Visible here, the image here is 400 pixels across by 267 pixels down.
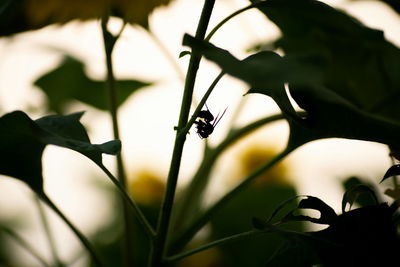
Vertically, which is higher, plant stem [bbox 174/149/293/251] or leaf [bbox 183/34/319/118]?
leaf [bbox 183/34/319/118]

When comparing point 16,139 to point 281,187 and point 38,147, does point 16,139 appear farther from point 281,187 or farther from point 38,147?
point 281,187

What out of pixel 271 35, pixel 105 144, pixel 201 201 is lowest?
pixel 201 201

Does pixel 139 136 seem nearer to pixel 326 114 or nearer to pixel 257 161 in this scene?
pixel 257 161

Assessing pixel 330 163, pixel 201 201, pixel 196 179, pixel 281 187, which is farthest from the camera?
pixel 330 163

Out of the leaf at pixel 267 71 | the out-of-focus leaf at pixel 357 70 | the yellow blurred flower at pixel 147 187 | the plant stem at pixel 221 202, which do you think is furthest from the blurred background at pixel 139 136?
the leaf at pixel 267 71

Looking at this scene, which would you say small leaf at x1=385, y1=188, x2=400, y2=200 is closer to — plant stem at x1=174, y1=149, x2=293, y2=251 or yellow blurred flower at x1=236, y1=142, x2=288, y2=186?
plant stem at x1=174, y1=149, x2=293, y2=251

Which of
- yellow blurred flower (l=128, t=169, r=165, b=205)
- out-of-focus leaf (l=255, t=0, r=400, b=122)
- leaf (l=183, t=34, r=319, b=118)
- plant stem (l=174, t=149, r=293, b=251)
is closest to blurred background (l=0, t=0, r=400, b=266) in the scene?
yellow blurred flower (l=128, t=169, r=165, b=205)

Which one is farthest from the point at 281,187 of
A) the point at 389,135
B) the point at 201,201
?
the point at 389,135

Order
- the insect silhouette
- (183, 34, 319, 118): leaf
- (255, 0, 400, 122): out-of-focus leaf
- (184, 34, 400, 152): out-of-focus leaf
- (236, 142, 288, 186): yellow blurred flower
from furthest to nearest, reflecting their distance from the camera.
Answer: (236, 142, 288, 186): yellow blurred flower
(255, 0, 400, 122): out-of-focus leaf
the insect silhouette
(184, 34, 400, 152): out-of-focus leaf
(183, 34, 319, 118): leaf
